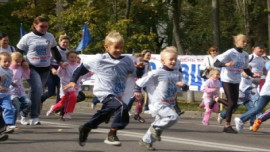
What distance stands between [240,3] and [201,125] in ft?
75.3

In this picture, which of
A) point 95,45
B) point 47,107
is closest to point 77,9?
point 95,45

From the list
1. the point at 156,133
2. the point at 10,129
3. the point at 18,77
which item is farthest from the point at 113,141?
the point at 18,77

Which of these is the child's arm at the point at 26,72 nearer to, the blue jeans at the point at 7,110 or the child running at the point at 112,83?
the blue jeans at the point at 7,110

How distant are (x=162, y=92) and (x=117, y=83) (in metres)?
0.65

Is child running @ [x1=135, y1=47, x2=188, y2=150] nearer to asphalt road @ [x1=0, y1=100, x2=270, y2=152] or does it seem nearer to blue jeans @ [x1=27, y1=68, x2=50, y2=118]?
asphalt road @ [x1=0, y1=100, x2=270, y2=152]

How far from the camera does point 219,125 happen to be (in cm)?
1584

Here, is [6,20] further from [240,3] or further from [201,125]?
[201,125]

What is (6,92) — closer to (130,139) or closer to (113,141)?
(130,139)

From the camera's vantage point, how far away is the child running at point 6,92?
1154cm

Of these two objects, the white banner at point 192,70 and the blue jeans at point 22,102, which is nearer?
the blue jeans at point 22,102

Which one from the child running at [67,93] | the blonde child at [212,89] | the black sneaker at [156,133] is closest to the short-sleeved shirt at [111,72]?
the black sneaker at [156,133]

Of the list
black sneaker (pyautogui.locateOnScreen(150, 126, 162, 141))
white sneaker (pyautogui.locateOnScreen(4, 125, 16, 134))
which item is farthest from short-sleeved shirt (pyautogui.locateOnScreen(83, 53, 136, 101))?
white sneaker (pyautogui.locateOnScreen(4, 125, 16, 134))

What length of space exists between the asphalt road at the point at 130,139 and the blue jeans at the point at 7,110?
24cm

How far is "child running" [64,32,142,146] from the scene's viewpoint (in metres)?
10.1
